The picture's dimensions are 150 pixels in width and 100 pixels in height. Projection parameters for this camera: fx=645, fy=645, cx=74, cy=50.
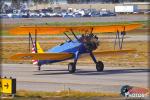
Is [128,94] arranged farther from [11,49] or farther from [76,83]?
[11,49]

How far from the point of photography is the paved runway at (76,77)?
86.9 feet

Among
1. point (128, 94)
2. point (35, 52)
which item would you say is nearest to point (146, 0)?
point (35, 52)

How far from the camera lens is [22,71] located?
33.9 meters

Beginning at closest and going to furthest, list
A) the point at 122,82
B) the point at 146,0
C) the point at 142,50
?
1. the point at 122,82
2. the point at 142,50
3. the point at 146,0

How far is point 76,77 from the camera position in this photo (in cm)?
3059

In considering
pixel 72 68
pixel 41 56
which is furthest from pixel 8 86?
pixel 72 68

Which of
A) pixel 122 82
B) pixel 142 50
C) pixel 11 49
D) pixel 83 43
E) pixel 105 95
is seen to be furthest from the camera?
pixel 11 49

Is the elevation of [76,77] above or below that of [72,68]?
below

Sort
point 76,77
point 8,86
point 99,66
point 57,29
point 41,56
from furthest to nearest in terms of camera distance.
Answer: point 57,29
point 99,66
point 41,56
point 76,77
point 8,86

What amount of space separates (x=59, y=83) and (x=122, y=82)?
2.72 m

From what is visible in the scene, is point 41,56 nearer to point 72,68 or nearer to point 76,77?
point 72,68

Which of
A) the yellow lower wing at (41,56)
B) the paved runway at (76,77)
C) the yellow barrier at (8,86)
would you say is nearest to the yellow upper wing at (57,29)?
the yellow lower wing at (41,56)

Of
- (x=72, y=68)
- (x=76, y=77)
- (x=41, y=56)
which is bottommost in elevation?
(x=76, y=77)

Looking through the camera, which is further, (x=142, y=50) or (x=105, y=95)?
(x=142, y=50)
